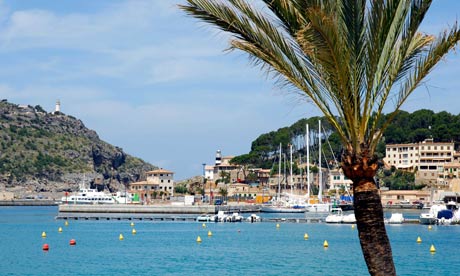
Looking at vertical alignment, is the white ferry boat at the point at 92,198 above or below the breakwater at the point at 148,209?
above

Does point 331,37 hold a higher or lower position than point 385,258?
higher

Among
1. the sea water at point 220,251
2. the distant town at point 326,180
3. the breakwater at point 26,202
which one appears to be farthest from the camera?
the breakwater at point 26,202

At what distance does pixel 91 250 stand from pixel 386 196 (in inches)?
3702

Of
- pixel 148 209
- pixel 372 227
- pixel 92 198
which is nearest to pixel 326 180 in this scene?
pixel 92 198

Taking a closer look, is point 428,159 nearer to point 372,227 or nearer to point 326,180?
point 326,180

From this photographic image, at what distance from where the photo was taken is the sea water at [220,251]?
134 feet

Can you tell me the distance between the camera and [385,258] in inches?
498

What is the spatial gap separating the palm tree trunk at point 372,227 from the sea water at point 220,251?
85.1ft

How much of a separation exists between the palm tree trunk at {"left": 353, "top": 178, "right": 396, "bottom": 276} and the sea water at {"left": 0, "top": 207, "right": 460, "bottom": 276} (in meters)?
25.9

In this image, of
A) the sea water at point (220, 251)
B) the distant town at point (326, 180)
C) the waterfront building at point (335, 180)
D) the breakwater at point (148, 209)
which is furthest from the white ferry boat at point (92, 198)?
the sea water at point (220, 251)


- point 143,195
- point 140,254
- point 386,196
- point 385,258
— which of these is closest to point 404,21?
point 385,258

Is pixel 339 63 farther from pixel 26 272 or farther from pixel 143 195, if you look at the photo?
pixel 143 195

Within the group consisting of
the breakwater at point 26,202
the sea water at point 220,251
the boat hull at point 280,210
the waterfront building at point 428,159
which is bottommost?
the sea water at point 220,251

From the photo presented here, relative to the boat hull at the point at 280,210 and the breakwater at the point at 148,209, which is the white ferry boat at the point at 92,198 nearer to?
the breakwater at the point at 148,209
